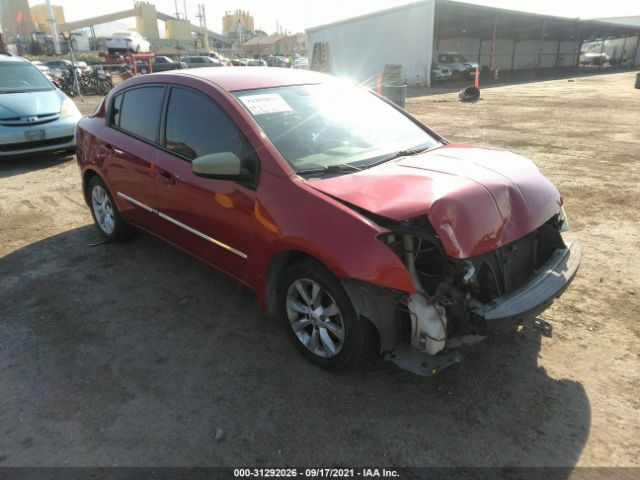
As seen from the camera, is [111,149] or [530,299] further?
[111,149]

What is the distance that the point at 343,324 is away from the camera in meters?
2.72

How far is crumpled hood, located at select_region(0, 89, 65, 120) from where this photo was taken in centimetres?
791

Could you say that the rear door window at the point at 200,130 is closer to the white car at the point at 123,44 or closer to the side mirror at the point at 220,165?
the side mirror at the point at 220,165

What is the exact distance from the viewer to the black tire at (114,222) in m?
4.78

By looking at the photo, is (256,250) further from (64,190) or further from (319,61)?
(319,61)

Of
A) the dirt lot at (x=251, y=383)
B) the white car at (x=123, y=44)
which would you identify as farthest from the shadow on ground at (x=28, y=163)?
the white car at (x=123, y=44)

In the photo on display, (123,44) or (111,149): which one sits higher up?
(123,44)

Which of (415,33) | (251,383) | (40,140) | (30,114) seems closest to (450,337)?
(251,383)

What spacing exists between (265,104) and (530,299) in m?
2.15

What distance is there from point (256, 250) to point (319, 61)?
91.7ft

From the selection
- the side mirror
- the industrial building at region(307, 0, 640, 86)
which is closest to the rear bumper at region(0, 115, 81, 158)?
the side mirror

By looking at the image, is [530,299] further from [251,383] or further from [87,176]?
[87,176]

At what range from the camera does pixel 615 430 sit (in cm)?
249

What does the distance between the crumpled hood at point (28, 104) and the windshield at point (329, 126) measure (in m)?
6.46
